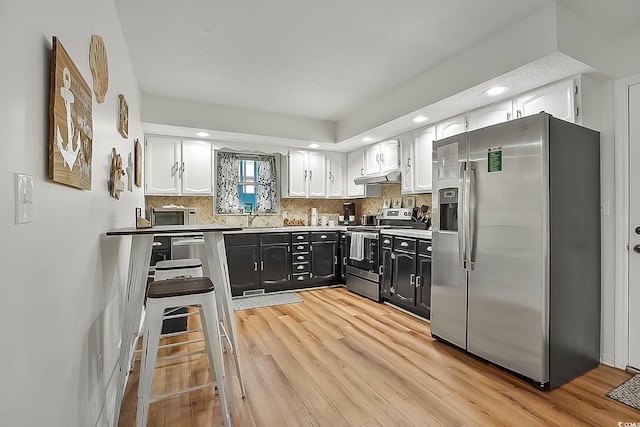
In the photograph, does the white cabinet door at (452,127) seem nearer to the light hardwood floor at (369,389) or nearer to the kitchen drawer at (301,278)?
the light hardwood floor at (369,389)

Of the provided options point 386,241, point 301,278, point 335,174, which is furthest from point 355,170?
point 301,278

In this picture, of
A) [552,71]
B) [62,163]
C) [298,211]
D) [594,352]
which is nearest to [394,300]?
[594,352]

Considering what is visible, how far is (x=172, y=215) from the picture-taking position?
4480 millimetres

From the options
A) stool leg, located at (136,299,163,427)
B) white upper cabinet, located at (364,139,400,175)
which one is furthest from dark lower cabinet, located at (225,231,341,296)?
stool leg, located at (136,299,163,427)

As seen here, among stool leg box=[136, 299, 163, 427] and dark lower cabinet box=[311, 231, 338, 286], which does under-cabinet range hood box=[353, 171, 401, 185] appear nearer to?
dark lower cabinet box=[311, 231, 338, 286]

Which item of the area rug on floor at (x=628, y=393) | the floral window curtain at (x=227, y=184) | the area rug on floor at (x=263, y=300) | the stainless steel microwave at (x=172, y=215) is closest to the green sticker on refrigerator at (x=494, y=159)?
the area rug on floor at (x=628, y=393)

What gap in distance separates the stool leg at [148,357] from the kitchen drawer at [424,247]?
264cm

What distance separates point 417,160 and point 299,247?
6.86ft

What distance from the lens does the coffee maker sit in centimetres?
574

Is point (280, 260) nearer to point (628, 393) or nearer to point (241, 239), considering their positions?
point (241, 239)

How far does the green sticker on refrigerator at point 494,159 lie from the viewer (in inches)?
96.9

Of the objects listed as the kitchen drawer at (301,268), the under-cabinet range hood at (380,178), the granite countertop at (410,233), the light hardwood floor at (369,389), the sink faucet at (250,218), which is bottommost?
the light hardwood floor at (369,389)

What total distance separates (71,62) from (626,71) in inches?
144

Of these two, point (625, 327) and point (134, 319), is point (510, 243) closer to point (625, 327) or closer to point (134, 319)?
point (625, 327)
